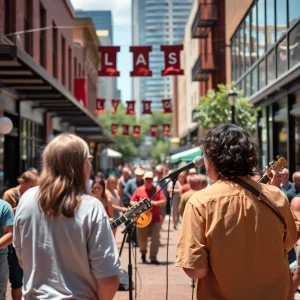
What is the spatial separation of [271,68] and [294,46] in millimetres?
3190

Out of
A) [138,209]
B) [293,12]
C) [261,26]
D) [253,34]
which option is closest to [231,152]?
[138,209]

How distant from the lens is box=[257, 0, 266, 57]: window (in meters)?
19.9

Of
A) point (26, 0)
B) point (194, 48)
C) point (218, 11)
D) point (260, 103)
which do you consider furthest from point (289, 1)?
point (194, 48)

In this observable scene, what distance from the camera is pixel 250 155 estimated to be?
3449 mm

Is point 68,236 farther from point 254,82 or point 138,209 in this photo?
point 254,82

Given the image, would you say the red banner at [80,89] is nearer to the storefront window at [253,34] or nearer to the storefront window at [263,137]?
the storefront window at [263,137]

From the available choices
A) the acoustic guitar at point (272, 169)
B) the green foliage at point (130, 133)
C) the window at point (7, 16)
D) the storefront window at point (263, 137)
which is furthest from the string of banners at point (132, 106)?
the green foliage at point (130, 133)

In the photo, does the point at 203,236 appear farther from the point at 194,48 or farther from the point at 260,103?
the point at 194,48

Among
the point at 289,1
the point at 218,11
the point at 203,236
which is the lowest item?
the point at 203,236

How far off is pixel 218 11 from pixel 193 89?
15009mm

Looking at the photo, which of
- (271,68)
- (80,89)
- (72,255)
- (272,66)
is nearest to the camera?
(72,255)

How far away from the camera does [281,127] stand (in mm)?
18969

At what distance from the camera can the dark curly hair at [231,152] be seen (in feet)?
11.2

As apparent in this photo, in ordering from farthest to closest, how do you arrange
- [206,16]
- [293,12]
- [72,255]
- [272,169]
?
[206,16] → [293,12] → [272,169] → [72,255]
